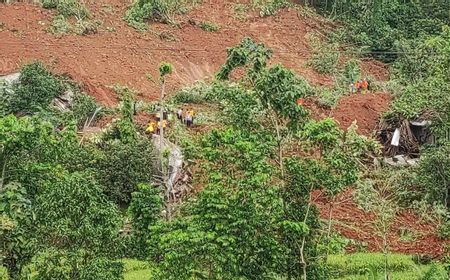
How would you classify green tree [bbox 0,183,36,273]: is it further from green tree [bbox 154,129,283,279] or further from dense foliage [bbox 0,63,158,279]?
green tree [bbox 154,129,283,279]

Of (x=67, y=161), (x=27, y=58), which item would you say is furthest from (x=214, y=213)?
(x=27, y=58)

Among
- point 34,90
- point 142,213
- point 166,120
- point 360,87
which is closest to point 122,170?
point 142,213

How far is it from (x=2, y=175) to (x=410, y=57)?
28.6 metres

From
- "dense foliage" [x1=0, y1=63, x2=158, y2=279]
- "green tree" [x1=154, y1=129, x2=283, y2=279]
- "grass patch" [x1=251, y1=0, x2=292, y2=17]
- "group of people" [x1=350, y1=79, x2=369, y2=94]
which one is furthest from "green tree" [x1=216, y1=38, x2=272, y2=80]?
"grass patch" [x1=251, y1=0, x2=292, y2=17]

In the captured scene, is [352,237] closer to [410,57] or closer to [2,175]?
[2,175]

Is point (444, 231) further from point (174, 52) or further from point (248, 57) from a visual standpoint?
point (174, 52)

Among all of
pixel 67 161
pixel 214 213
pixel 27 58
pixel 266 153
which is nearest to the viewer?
pixel 214 213

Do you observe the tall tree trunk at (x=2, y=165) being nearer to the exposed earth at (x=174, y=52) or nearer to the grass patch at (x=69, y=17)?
the exposed earth at (x=174, y=52)

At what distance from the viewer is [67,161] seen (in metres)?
21.5

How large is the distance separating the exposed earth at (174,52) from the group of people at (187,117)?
3.90 m

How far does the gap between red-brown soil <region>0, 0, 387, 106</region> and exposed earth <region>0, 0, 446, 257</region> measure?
5 cm

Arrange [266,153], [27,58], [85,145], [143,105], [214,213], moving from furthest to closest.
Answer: [27,58] < [143,105] < [85,145] < [266,153] < [214,213]

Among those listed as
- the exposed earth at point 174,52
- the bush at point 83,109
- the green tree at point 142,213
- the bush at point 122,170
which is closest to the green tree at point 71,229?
the green tree at point 142,213

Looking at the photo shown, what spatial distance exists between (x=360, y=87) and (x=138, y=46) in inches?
481
